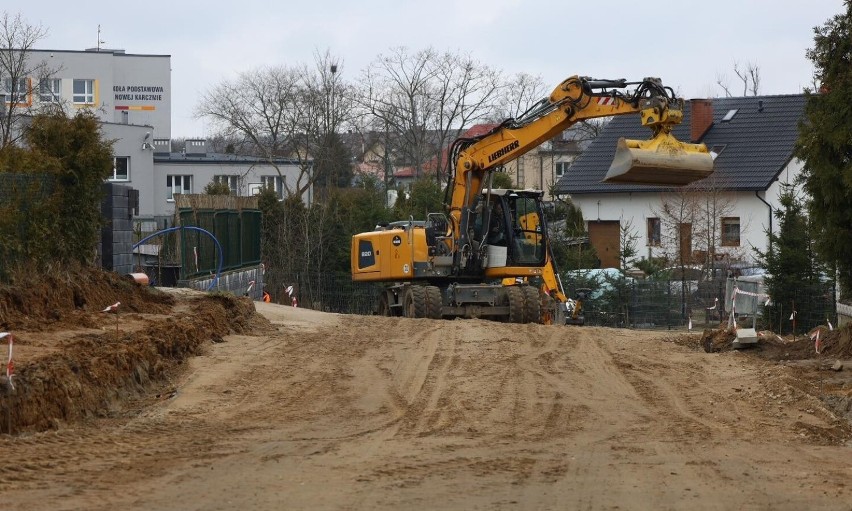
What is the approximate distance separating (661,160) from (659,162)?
0.05 meters

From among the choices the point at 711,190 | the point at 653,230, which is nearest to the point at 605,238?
the point at 653,230

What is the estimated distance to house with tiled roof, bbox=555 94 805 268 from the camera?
137 feet

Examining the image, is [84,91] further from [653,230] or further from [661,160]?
[661,160]

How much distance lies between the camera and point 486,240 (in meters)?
25.1

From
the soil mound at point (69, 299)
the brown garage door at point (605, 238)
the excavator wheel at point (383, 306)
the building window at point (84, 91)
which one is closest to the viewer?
the soil mound at point (69, 299)

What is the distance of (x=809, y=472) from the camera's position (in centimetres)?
884

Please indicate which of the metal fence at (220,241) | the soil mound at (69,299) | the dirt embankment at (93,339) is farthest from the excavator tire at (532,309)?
the soil mound at (69,299)

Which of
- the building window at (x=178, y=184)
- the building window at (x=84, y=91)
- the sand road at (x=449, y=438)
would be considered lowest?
the sand road at (x=449, y=438)

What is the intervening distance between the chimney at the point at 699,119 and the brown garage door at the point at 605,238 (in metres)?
5.07

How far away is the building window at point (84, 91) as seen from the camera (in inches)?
2488

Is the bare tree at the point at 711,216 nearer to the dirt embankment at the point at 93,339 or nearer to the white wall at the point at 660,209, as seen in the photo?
the white wall at the point at 660,209

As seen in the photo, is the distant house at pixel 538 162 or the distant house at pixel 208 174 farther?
the distant house at pixel 538 162

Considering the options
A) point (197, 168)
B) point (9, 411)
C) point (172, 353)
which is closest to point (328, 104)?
point (197, 168)

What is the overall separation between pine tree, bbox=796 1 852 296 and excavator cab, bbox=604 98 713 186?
3.12m
